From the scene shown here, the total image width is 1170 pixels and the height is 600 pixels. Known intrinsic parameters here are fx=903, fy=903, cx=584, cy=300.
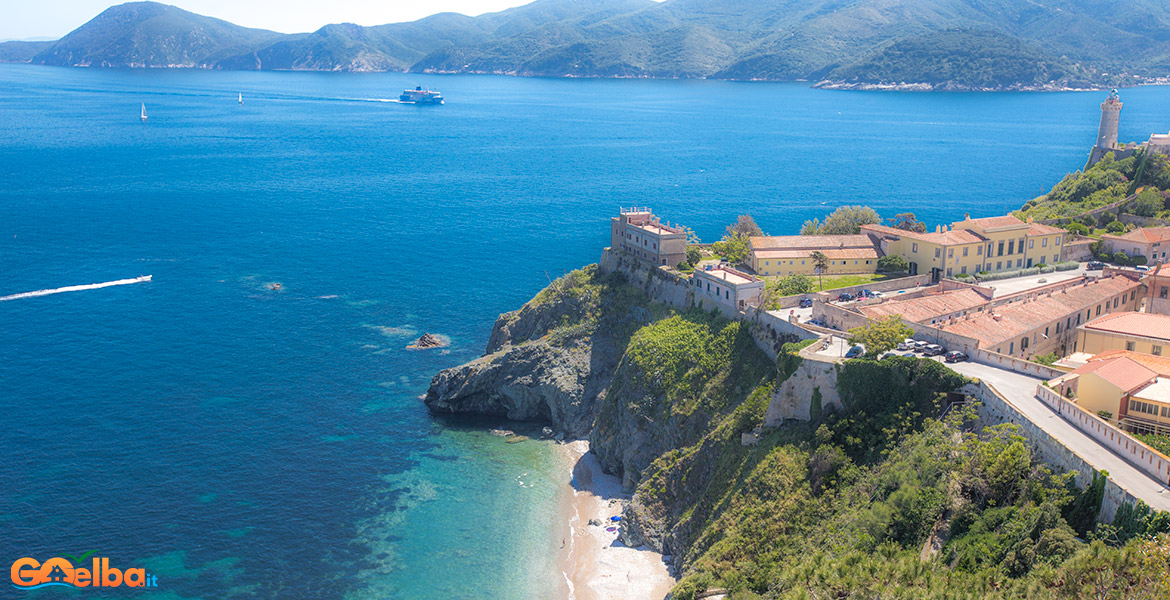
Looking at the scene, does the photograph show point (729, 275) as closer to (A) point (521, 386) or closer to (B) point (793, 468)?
(A) point (521, 386)

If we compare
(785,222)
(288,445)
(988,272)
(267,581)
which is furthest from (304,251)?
(988,272)

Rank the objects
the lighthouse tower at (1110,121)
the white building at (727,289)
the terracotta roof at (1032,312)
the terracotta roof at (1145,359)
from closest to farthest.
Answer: the terracotta roof at (1145,359)
the terracotta roof at (1032,312)
the white building at (727,289)
the lighthouse tower at (1110,121)

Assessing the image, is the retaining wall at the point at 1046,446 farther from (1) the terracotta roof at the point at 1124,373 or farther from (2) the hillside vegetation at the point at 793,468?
(1) the terracotta roof at the point at 1124,373

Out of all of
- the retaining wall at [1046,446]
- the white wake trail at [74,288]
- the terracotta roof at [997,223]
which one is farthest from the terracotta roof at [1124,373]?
the white wake trail at [74,288]

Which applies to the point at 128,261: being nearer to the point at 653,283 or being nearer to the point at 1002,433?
the point at 653,283

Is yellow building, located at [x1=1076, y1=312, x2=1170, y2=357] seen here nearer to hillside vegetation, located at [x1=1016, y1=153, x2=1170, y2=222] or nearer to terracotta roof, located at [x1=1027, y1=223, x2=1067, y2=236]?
terracotta roof, located at [x1=1027, y1=223, x2=1067, y2=236]
